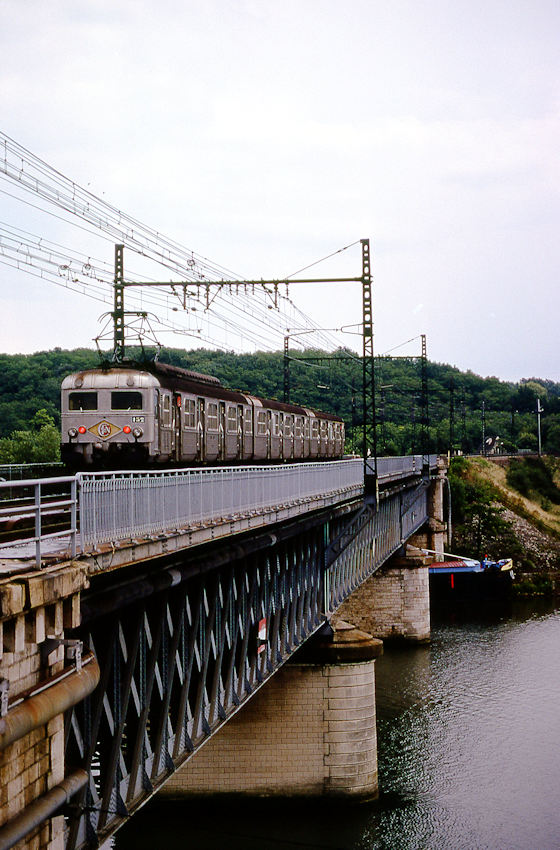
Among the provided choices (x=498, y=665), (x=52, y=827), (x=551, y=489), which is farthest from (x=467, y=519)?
(x=52, y=827)

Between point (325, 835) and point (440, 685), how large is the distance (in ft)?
54.5

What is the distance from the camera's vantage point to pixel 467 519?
8200cm

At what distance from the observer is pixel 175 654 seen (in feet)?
→ 46.1

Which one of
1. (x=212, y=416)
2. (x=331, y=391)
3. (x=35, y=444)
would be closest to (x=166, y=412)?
(x=212, y=416)

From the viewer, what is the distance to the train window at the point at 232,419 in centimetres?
2971

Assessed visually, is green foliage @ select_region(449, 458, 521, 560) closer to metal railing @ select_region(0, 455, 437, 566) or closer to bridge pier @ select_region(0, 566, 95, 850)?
metal railing @ select_region(0, 455, 437, 566)

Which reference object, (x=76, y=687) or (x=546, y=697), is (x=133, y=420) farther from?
(x=546, y=697)

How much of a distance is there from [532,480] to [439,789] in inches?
2939

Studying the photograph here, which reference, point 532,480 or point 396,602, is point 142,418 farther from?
point 532,480

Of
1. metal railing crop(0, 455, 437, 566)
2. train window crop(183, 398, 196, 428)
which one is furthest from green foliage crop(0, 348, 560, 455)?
metal railing crop(0, 455, 437, 566)

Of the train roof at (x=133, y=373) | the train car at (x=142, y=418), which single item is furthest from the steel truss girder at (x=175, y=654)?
the train roof at (x=133, y=373)

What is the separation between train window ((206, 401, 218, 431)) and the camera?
89.6 feet

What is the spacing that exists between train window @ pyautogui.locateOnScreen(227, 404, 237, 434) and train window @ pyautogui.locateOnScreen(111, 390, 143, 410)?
708cm

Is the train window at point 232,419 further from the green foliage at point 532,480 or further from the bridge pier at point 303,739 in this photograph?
the green foliage at point 532,480
